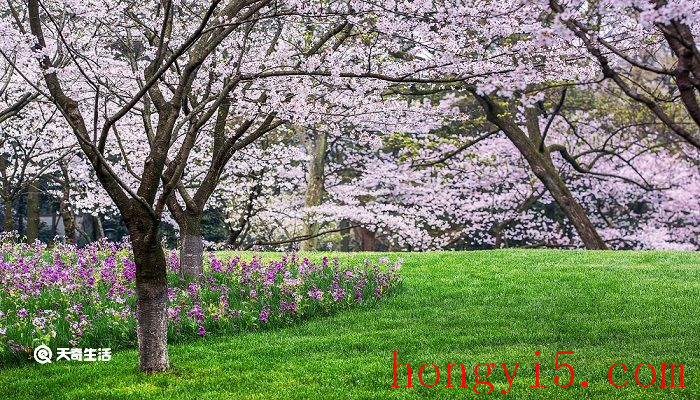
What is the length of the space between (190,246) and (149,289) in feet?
13.7

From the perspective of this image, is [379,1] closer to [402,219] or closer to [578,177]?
[402,219]

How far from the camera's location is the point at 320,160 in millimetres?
20438

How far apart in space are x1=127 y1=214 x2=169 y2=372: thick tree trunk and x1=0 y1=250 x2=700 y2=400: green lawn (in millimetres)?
257

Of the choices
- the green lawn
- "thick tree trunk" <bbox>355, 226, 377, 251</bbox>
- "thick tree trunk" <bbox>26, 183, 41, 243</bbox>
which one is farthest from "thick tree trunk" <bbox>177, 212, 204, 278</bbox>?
"thick tree trunk" <bbox>355, 226, 377, 251</bbox>

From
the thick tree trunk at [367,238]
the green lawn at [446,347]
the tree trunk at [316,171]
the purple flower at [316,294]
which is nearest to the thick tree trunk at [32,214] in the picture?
the tree trunk at [316,171]

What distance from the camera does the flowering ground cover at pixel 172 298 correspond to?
739 cm

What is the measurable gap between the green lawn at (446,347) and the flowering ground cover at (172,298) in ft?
1.00

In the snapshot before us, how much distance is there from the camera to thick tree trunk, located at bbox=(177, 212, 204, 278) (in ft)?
32.7

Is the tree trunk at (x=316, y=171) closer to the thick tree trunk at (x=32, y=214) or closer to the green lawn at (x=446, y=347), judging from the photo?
the thick tree trunk at (x=32, y=214)

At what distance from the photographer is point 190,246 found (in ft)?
33.1

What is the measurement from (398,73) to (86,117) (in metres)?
9.59

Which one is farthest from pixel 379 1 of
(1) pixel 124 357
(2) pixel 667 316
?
(2) pixel 667 316

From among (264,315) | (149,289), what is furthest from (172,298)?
(149,289)

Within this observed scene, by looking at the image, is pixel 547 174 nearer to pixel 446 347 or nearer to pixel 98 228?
pixel 446 347
